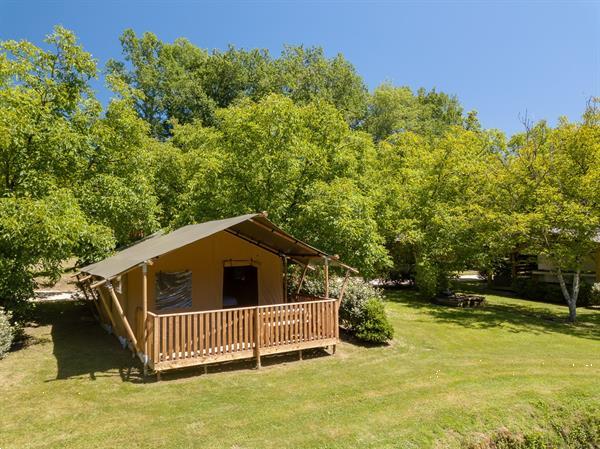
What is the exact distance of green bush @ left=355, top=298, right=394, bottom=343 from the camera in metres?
13.0

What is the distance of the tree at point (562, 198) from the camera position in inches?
686

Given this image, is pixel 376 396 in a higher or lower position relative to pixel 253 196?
lower

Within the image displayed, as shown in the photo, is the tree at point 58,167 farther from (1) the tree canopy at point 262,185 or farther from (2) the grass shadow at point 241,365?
(2) the grass shadow at point 241,365

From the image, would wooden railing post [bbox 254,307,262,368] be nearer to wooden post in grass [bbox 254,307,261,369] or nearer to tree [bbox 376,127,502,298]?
wooden post in grass [bbox 254,307,261,369]

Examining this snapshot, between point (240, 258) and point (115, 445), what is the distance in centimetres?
695

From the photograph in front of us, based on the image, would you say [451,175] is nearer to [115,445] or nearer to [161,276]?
[161,276]

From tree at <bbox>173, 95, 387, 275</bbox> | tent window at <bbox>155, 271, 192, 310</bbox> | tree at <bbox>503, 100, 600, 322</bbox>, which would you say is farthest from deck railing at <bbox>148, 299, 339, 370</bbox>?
tree at <bbox>503, 100, 600, 322</bbox>

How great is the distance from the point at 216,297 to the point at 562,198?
15.3m

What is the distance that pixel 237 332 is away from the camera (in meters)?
10.6

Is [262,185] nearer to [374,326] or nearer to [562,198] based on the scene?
[374,326]

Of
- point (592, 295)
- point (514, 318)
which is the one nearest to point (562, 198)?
point (514, 318)

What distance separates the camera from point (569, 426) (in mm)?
8656

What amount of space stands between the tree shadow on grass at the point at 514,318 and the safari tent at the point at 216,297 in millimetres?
8240

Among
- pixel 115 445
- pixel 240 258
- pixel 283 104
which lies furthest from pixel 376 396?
pixel 283 104
